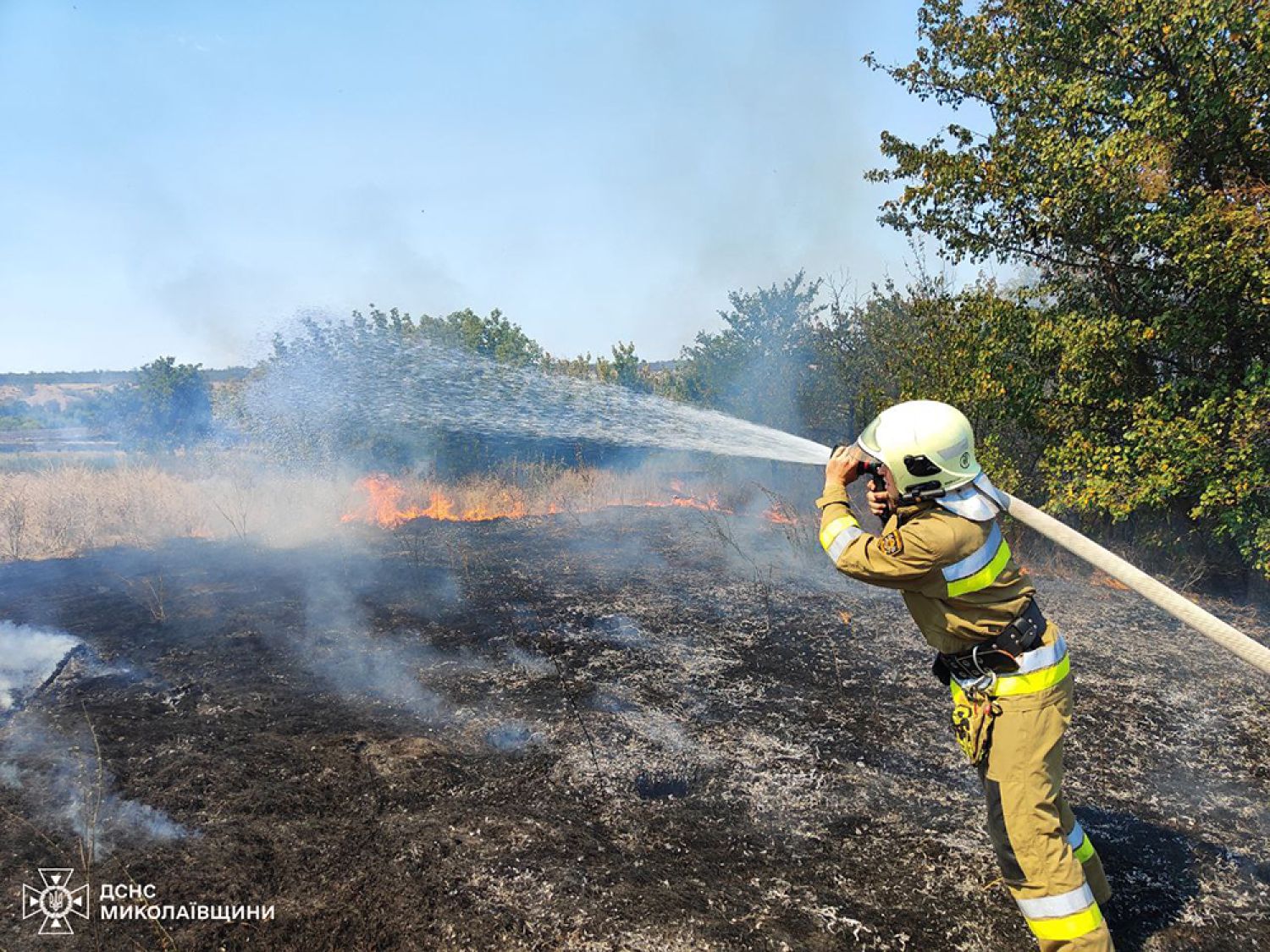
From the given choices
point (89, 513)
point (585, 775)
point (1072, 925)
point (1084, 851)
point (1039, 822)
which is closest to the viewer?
point (1072, 925)

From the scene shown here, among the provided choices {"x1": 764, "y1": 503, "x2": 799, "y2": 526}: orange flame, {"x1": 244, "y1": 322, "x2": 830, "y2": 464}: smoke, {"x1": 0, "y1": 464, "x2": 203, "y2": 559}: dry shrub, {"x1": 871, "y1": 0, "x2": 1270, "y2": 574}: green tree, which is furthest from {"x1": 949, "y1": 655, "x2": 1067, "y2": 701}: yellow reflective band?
{"x1": 0, "y1": 464, "x2": 203, "y2": 559}: dry shrub

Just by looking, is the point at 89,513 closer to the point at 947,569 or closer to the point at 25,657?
the point at 25,657

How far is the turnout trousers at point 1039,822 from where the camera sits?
247 centimetres

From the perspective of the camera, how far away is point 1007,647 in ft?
8.95

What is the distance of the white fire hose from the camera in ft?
8.60

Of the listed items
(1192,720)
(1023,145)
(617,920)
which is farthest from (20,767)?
(1023,145)

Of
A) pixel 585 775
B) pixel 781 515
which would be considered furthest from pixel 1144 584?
pixel 781 515

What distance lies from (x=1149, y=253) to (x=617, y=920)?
867 centimetres

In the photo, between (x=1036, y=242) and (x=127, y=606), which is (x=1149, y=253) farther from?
(x=127, y=606)

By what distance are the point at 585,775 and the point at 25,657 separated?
4995mm

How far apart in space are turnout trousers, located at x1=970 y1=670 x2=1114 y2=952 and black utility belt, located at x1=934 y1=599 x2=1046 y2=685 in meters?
0.11

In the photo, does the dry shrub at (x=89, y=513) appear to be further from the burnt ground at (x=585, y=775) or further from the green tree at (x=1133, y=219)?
the green tree at (x=1133, y=219)

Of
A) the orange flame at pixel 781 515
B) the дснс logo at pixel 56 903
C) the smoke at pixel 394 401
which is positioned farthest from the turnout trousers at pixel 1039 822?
the smoke at pixel 394 401

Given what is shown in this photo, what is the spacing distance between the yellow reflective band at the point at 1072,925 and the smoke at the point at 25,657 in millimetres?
6254
